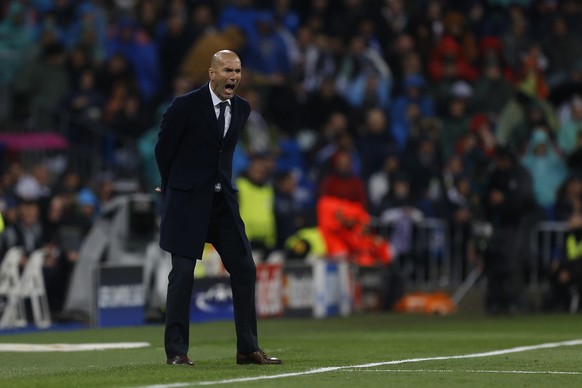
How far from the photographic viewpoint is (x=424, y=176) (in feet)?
82.5

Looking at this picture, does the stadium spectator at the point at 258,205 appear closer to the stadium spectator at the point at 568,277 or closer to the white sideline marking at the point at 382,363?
the stadium spectator at the point at 568,277

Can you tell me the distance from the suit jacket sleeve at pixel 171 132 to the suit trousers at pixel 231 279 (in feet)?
1.56

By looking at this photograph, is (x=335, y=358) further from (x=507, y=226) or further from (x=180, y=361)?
(x=507, y=226)

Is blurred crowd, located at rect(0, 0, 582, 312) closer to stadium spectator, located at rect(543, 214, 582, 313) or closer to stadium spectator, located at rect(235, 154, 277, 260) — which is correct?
stadium spectator, located at rect(235, 154, 277, 260)

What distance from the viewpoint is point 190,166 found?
468 inches

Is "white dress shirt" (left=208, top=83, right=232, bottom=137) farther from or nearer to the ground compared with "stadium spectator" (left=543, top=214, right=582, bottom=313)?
farther from the ground

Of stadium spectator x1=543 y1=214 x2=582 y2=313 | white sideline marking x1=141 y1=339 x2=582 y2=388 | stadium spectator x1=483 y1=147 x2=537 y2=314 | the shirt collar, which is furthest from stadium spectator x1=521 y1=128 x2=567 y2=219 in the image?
the shirt collar

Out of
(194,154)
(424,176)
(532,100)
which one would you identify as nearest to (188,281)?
(194,154)

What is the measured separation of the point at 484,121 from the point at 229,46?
14.5ft

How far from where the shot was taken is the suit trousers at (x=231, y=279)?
38.8 ft

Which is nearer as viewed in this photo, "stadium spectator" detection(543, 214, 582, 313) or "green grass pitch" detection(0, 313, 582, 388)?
"green grass pitch" detection(0, 313, 582, 388)

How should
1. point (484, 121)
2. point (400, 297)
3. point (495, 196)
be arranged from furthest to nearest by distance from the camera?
point (484, 121) → point (400, 297) → point (495, 196)

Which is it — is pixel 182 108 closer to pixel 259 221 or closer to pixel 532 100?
pixel 259 221

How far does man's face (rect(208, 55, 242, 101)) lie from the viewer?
11.6 m
